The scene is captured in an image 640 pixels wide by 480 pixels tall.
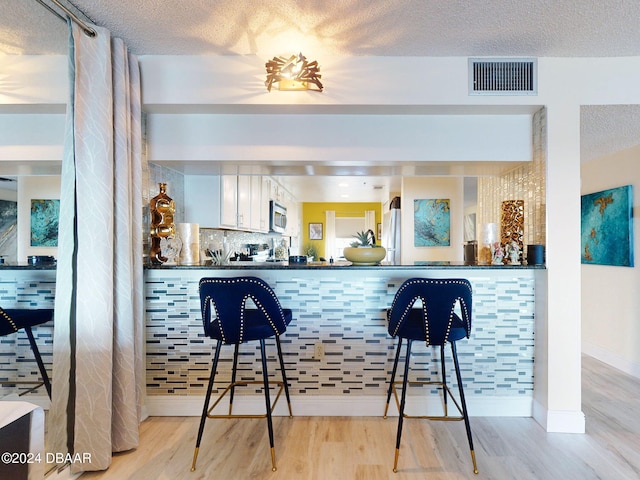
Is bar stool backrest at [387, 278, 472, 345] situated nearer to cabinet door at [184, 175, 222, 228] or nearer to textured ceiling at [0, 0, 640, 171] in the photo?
textured ceiling at [0, 0, 640, 171]

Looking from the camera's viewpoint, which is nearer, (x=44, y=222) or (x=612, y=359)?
(x=44, y=222)

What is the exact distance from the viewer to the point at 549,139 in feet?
7.37

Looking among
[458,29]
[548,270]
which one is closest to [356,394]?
[548,270]

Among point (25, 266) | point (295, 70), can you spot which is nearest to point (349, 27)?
point (295, 70)

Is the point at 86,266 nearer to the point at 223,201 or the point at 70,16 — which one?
the point at 70,16

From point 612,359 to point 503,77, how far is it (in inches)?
117

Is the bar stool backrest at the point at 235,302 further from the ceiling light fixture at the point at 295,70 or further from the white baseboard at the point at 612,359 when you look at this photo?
the white baseboard at the point at 612,359

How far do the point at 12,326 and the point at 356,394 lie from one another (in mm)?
1949

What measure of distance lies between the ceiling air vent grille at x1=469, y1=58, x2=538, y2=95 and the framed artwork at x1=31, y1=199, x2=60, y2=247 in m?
2.47

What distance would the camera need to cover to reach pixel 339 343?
2.41 metres

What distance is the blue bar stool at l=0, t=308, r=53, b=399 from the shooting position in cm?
166

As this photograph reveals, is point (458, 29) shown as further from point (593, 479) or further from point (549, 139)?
point (593, 479)

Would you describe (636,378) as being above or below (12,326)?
below

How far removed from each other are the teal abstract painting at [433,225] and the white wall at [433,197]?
48mm
